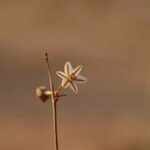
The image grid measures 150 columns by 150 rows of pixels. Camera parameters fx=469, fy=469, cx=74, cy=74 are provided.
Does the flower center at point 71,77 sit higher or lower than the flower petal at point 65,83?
higher

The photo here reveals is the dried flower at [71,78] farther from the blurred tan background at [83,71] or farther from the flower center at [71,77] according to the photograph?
the blurred tan background at [83,71]

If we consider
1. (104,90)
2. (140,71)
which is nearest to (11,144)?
(104,90)

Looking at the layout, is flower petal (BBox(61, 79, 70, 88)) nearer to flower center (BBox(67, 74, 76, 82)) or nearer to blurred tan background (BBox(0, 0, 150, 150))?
flower center (BBox(67, 74, 76, 82))

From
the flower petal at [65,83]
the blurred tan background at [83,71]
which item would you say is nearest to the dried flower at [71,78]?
the flower petal at [65,83]

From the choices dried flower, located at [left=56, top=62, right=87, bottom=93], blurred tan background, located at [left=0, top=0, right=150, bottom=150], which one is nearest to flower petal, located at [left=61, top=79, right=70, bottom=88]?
dried flower, located at [left=56, top=62, right=87, bottom=93]

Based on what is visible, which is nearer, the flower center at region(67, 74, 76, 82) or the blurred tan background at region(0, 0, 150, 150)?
the flower center at region(67, 74, 76, 82)

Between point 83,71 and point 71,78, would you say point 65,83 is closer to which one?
point 71,78

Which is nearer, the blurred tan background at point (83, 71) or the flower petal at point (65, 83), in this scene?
the flower petal at point (65, 83)

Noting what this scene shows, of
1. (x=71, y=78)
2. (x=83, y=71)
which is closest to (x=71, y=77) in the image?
(x=71, y=78)
